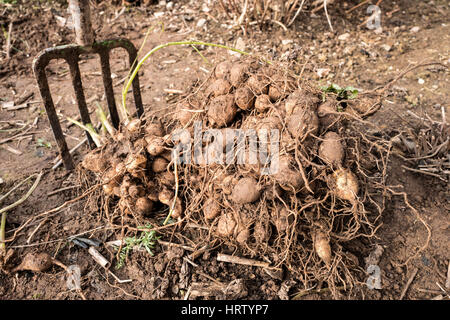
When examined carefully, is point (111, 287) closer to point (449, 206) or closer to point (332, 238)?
point (332, 238)

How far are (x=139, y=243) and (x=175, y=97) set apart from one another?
4.69 feet

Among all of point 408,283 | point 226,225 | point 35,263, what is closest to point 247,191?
point 226,225

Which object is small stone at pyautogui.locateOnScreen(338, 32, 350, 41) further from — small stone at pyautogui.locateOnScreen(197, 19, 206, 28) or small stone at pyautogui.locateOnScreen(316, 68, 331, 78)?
small stone at pyautogui.locateOnScreen(197, 19, 206, 28)

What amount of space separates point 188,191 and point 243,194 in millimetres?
486

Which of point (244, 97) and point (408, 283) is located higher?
point (244, 97)

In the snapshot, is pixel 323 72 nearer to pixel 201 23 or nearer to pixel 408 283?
pixel 201 23

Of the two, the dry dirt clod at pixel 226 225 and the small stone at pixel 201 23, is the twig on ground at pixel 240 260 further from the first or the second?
the small stone at pixel 201 23

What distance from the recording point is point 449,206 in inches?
86.9

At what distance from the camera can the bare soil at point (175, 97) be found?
1.93m

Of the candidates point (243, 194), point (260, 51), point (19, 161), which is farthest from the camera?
point (260, 51)

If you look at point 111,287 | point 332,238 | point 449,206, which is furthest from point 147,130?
point 449,206

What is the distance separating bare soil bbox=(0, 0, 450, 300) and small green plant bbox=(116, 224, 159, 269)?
0.04 meters

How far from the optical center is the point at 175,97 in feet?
10.1

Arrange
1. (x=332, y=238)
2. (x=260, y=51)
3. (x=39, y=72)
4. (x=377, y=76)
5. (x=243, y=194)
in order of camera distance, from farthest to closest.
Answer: (x=260, y=51), (x=377, y=76), (x=39, y=72), (x=332, y=238), (x=243, y=194)
